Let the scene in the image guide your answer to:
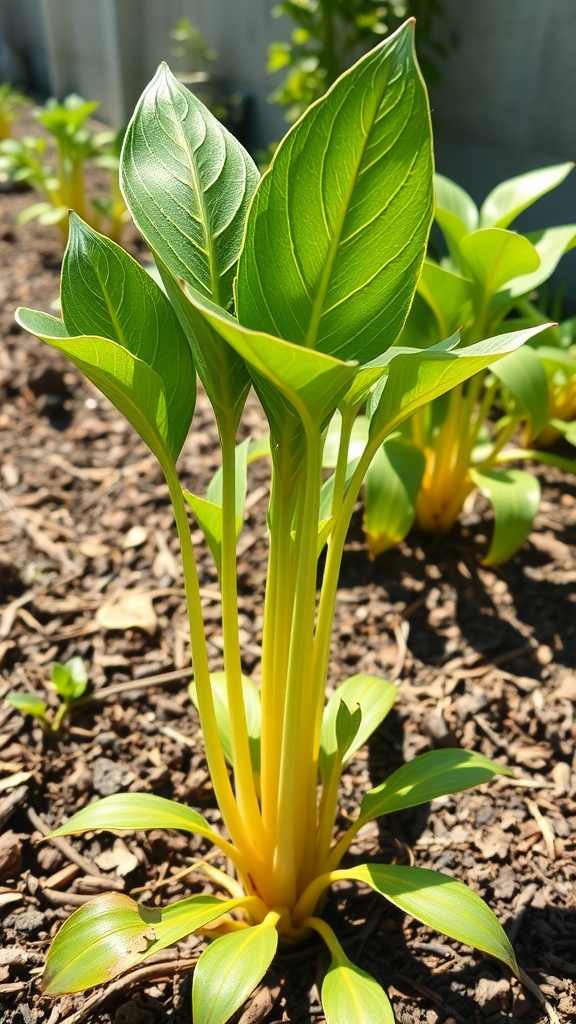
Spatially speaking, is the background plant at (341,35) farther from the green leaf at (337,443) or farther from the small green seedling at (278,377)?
the small green seedling at (278,377)

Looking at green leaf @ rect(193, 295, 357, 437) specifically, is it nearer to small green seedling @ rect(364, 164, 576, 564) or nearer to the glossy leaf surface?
the glossy leaf surface

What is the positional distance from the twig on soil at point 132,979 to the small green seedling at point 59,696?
1.74ft

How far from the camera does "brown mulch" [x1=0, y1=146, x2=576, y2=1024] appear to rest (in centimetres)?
113

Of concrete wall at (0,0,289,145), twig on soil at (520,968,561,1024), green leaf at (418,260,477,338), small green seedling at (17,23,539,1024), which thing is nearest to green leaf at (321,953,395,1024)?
small green seedling at (17,23,539,1024)

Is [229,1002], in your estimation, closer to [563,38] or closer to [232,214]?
[232,214]

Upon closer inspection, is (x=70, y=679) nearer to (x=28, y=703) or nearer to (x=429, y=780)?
(x=28, y=703)

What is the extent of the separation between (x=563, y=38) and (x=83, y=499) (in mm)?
2543

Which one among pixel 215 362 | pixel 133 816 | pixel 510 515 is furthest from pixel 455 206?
pixel 133 816

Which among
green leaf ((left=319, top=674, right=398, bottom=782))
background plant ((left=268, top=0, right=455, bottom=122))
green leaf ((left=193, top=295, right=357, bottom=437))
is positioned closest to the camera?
green leaf ((left=193, top=295, right=357, bottom=437))

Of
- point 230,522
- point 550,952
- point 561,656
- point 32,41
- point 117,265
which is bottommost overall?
point 550,952

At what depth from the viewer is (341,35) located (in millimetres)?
4035

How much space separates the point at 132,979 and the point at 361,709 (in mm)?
487

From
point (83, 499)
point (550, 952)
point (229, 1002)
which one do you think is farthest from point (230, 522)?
point (83, 499)

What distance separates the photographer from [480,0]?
336 centimetres
